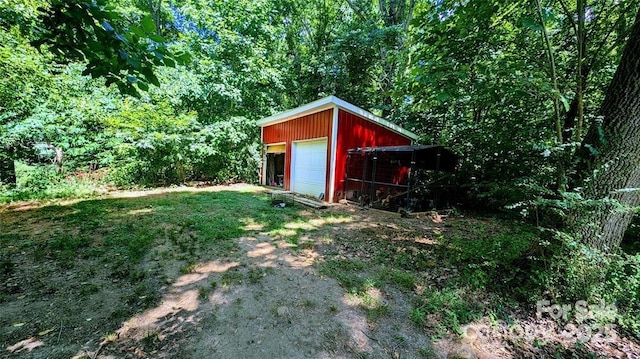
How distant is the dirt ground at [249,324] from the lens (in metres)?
1.82

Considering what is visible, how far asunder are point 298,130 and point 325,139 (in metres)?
1.70

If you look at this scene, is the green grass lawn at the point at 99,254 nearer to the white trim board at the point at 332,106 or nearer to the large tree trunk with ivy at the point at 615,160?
the white trim board at the point at 332,106

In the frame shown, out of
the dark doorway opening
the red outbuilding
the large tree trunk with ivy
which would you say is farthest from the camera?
the dark doorway opening

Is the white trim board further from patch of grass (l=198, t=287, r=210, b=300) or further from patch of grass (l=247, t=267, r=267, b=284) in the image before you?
patch of grass (l=198, t=287, r=210, b=300)

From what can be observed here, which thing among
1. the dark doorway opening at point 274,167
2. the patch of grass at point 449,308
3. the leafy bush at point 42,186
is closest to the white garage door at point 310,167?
the dark doorway opening at point 274,167

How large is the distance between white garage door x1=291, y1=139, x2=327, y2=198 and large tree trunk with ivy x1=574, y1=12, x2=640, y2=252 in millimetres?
6190

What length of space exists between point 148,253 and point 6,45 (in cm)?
649

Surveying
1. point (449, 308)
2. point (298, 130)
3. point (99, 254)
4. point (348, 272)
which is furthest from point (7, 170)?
point (449, 308)

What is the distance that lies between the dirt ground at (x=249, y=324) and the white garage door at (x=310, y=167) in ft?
17.5

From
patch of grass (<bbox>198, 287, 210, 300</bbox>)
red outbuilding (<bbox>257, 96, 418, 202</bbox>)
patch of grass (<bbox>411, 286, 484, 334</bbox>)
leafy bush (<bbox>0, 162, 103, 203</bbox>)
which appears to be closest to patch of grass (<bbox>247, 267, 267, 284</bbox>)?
patch of grass (<bbox>198, 287, 210, 300</bbox>)

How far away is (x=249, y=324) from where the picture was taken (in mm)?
2104

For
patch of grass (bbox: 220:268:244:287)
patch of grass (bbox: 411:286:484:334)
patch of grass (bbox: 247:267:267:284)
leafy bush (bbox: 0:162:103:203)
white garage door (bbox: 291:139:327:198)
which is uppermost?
white garage door (bbox: 291:139:327:198)

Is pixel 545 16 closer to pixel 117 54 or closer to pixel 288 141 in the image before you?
pixel 117 54

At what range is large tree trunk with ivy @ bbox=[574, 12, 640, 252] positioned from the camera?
2.24 metres
